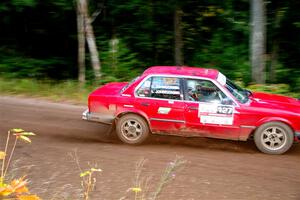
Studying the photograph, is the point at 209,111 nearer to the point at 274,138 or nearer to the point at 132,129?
the point at 274,138

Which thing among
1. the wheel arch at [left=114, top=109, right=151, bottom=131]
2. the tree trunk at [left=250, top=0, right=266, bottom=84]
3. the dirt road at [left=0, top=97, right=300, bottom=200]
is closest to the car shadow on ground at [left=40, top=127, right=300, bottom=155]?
the dirt road at [left=0, top=97, right=300, bottom=200]

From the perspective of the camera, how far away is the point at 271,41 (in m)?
16.5

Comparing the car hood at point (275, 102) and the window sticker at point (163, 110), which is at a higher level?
the car hood at point (275, 102)

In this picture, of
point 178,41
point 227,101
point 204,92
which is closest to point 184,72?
point 204,92

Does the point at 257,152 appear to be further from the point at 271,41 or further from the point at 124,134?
the point at 271,41

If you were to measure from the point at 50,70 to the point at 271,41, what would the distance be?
959 centimetres

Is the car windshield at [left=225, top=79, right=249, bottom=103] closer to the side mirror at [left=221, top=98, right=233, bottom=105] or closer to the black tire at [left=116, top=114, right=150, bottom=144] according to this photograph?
the side mirror at [left=221, top=98, right=233, bottom=105]

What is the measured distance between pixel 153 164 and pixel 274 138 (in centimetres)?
235

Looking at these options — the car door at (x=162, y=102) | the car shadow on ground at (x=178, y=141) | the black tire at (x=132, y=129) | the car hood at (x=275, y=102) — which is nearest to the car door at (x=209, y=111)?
the car door at (x=162, y=102)

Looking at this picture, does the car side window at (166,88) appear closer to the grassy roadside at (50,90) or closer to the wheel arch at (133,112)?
the wheel arch at (133,112)

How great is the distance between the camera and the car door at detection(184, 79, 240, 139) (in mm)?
7941

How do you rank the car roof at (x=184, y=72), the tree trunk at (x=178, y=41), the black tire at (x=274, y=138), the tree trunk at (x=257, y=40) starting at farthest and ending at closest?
the tree trunk at (x=178, y=41), the tree trunk at (x=257, y=40), the car roof at (x=184, y=72), the black tire at (x=274, y=138)

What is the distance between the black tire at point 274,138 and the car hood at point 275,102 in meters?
0.35

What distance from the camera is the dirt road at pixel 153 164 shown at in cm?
631
